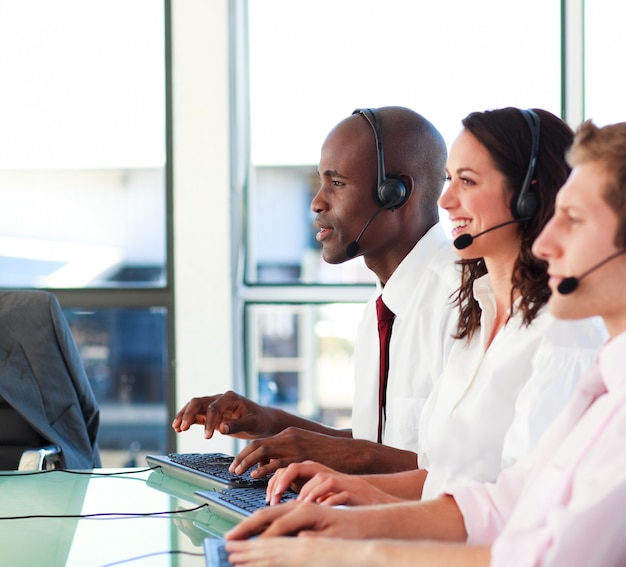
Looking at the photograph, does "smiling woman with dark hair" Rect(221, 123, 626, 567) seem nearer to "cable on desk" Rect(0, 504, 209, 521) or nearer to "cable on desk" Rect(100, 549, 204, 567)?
"cable on desk" Rect(100, 549, 204, 567)

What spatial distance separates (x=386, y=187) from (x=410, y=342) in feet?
1.25

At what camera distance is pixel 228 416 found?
1976mm

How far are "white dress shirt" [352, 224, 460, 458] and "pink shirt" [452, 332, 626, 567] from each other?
2.65 feet

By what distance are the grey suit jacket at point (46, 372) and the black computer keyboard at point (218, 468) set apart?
0.60 metres

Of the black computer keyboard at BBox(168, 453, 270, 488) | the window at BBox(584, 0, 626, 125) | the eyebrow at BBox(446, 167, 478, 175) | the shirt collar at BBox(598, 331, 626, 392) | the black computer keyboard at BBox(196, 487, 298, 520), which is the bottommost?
the black computer keyboard at BBox(168, 453, 270, 488)

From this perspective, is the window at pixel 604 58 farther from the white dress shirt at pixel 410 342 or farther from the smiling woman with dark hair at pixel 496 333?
the smiling woman with dark hair at pixel 496 333

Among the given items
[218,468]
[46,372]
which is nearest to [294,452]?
[218,468]

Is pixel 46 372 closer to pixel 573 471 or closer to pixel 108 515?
pixel 108 515

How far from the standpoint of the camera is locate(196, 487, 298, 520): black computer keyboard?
4.53 ft

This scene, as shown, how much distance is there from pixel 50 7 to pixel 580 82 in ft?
6.78

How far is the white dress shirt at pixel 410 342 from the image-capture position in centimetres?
192

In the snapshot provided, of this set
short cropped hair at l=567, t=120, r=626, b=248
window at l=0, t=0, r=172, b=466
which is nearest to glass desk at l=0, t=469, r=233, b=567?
short cropped hair at l=567, t=120, r=626, b=248

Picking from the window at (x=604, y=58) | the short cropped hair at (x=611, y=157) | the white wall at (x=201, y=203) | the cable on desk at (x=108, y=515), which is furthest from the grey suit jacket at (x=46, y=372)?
the window at (x=604, y=58)

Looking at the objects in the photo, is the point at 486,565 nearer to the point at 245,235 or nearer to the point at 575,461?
the point at 575,461
